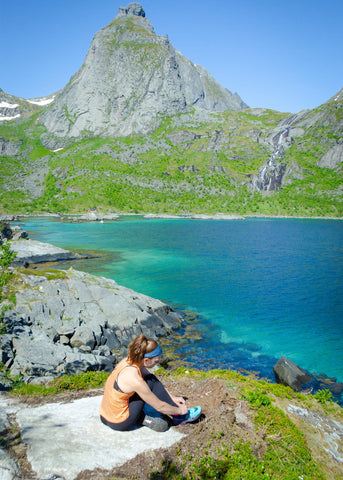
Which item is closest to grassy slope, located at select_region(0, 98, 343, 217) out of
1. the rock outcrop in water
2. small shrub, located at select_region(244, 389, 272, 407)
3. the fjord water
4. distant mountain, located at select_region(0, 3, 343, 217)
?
distant mountain, located at select_region(0, 3, 343, 217)

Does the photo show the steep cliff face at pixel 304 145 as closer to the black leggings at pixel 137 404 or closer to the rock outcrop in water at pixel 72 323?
the rock outcrop in water at pixel 72 323

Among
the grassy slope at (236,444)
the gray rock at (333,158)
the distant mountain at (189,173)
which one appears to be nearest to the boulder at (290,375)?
the grassy slope at (236,444)

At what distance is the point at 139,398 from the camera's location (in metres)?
6.88

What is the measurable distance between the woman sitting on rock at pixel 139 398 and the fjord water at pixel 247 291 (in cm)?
1174

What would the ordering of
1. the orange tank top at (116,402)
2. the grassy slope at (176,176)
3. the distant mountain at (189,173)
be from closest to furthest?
1. the orange tank top at (116,402)
2. the grassy slope at (176,176)
3. the distant mountain at (189,173)

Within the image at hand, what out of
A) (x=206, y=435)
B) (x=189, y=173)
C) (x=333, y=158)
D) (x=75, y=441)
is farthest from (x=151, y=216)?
(x=75, y=441)

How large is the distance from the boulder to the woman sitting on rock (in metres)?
10.9

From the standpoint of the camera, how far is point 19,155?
19638 cm

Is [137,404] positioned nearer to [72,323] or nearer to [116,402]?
[116,402]

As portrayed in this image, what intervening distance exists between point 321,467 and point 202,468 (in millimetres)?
3366

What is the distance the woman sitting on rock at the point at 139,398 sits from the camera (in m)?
6.52

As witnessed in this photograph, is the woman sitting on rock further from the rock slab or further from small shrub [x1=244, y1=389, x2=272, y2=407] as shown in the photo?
small shrub [x1=244, y1=389, x2=272, y2=407]

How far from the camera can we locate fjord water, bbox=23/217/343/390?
20.2 meters

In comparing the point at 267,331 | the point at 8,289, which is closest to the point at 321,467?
the point at 267,331
